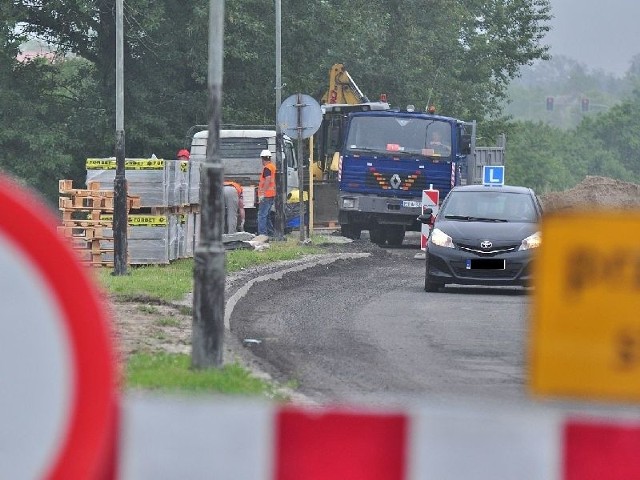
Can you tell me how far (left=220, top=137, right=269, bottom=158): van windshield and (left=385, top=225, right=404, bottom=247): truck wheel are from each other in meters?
3.80

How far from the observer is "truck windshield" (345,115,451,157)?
119 feet

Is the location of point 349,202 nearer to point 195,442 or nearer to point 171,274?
point 171,274

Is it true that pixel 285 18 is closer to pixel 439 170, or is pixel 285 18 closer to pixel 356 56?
pixel 356 56

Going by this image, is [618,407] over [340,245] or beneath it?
over

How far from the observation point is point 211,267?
1129cm

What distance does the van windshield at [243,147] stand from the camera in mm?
39750

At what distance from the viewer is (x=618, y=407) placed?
2.80 m

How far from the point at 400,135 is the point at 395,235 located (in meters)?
2.79

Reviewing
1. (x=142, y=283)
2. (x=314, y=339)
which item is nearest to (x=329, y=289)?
(x=142, y=283)

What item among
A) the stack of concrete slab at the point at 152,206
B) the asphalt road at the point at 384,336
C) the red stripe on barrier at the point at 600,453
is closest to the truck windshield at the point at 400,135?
the stack of concrete slab at the point at 152,206

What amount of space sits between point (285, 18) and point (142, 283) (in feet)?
112

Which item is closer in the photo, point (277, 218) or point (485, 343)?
point (485, 343)

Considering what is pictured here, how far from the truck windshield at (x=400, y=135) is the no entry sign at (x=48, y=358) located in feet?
111

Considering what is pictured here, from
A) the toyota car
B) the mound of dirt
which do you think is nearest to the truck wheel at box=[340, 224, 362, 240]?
the mound of dirt
